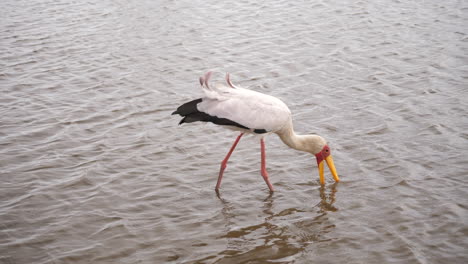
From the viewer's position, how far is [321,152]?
649cm

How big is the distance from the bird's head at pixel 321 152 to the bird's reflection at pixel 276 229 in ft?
0.72

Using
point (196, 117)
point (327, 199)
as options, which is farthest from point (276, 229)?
point (196, 117)

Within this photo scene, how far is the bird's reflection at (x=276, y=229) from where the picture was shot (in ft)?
17.3

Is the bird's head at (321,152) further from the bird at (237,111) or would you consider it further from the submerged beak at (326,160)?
the bird at (237,111)

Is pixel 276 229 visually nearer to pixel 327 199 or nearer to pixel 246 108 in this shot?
pixel 327 199

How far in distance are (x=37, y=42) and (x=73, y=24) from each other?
4.43 ft

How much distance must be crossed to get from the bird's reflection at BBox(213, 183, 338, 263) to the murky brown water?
0.02 meters

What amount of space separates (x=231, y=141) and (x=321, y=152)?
60.3 inches

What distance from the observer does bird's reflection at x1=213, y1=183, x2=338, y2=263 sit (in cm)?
529

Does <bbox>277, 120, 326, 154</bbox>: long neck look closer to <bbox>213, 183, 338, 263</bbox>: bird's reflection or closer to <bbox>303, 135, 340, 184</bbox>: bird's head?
<bbox>303, 135, 340, 184</bbox>: bird's head

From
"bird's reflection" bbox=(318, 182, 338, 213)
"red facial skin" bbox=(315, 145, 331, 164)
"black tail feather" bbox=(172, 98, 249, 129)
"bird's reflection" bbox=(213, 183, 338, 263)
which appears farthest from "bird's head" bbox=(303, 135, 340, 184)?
"black tail feather" bbox=(172, 98, 249, 129)

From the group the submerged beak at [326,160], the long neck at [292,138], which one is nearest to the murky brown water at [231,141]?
the submerged beak at [326,160]

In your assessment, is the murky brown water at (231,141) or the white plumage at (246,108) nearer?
the murky brown water at (231,141)

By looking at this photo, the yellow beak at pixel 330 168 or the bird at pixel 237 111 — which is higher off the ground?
the bird at pixel 237 111
